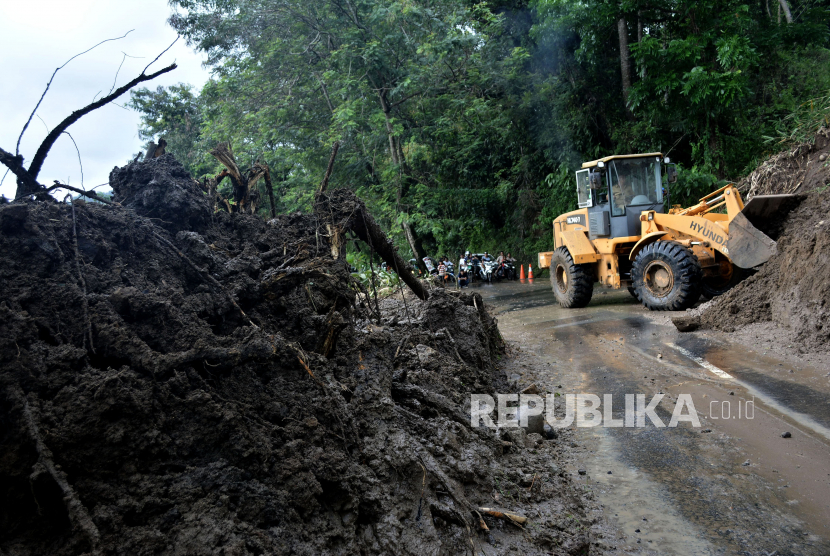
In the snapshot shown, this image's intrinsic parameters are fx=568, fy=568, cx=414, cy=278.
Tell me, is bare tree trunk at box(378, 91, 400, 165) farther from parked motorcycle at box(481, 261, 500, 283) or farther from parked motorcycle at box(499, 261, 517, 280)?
parked motorcycle at box(499, 261, 517, 280)

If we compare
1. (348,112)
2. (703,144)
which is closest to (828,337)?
(703,144)

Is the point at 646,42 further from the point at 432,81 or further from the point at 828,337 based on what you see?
the point at 828,337

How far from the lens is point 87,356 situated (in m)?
2.81

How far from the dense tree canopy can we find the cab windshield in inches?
170

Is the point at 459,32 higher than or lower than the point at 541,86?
higher

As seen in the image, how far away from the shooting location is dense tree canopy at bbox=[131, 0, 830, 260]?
16.4 meters

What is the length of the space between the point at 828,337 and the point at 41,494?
26.3 ft

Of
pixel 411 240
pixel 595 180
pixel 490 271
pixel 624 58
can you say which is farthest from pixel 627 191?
pixel 490 271

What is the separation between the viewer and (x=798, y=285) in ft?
26.1

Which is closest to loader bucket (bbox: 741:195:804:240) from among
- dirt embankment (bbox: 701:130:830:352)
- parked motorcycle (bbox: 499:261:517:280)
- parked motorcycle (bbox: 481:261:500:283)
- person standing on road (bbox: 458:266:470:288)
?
dirt embankment (bbox: 701:130:830:352)

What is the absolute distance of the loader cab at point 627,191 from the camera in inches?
507

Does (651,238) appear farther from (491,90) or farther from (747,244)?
(491,90)

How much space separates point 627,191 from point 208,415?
39.3 ft

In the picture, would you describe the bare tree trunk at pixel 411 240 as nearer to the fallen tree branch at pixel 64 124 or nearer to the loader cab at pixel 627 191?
the loader cab at pixel 627 191
